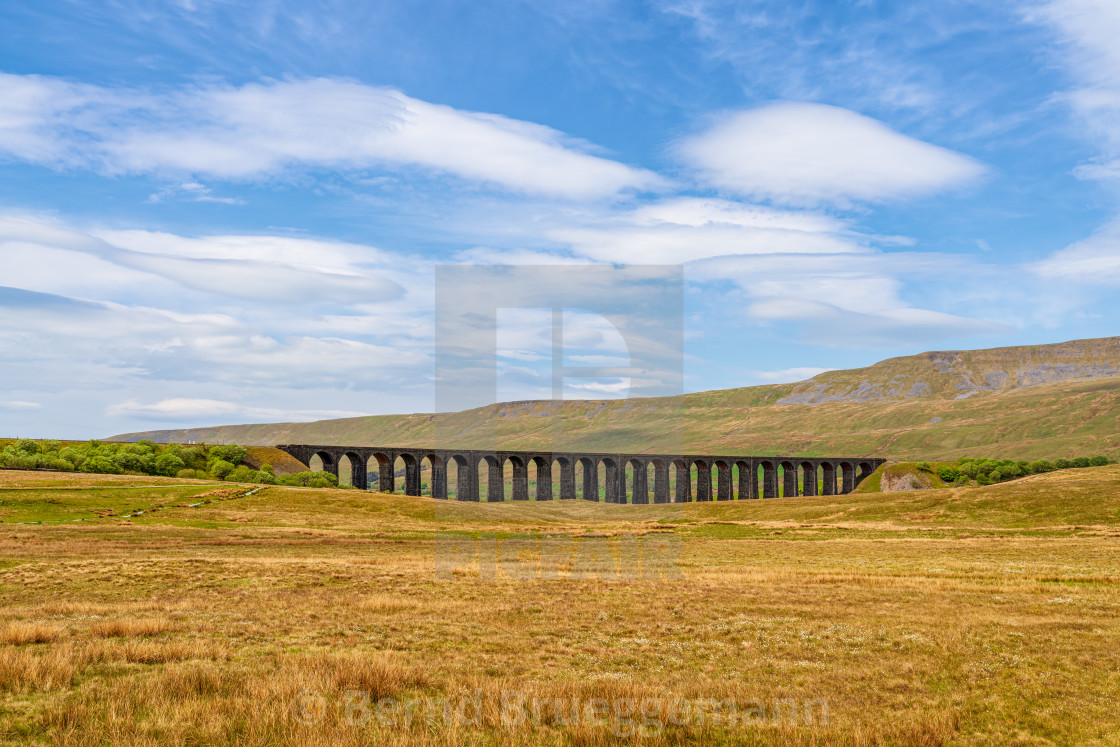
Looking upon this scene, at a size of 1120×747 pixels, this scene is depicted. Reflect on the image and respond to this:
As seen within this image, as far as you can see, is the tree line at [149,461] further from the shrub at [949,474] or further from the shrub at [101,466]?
the shrub at [949,474]

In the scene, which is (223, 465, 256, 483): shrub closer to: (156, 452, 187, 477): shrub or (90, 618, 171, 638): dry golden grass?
(156, 452, 187, 477): shrub

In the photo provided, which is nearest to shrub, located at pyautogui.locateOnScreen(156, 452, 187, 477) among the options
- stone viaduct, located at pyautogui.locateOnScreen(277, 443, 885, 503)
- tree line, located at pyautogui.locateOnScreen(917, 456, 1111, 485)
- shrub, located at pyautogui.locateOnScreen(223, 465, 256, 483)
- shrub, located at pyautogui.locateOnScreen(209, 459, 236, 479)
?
shrub, located at pyautogui.locateOnScreen(209, 459, 236, 479)

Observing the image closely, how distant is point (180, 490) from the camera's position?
6862cm

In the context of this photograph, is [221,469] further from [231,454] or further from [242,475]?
Result: [231,454]

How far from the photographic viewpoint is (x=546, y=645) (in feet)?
48.9

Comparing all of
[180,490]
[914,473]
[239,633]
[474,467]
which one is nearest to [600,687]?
[239,633]

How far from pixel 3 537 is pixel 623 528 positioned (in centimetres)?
4742

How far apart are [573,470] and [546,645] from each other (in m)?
110

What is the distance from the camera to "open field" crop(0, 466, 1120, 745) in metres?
8.98

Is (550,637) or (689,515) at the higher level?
(550,637)

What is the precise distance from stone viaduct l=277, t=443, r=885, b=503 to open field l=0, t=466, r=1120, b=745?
215 feet

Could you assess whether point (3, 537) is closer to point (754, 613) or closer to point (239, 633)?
point (239, 633)

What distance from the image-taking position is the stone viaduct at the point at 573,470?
10506cm

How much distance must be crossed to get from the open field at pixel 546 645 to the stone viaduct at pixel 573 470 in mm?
65625
